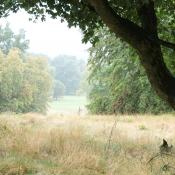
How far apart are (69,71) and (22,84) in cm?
6631

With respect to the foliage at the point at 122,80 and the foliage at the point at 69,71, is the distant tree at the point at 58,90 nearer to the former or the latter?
the foliage at the point at 69,71

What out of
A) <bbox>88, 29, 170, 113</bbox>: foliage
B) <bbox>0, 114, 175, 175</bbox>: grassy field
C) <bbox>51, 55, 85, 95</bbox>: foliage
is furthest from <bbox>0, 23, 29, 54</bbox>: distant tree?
<bbox>0, 114, 175, 175</bbox>: grassy field

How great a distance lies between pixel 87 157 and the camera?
817 cm

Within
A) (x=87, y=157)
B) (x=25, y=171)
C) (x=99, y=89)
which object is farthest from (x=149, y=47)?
(x=99, y=89)

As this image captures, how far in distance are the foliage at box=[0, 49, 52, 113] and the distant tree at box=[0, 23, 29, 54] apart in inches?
398

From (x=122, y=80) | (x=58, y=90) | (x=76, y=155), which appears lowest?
(x=58, y=90)

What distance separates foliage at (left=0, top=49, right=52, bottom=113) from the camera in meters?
66.0

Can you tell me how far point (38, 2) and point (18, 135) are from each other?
10.2ft

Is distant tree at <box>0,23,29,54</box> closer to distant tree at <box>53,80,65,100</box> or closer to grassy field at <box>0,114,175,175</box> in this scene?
distant tree at <box>53,80,65,100</box>

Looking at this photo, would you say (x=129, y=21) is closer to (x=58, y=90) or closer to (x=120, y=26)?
(x=120, y=26)

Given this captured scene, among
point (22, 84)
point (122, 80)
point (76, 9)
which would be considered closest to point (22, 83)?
point (22, 84)

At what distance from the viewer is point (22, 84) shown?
2785 inches

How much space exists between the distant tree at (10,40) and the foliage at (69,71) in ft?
114

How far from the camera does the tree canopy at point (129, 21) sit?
24.3 feet
